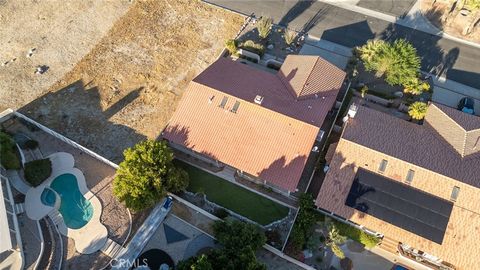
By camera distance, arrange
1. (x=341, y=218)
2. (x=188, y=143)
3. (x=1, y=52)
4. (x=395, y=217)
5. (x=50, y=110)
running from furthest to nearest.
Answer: (x=1, y=52)
(x=50, y=110)
(x=188, y=143)
(x=341, y=218)
(x=395, y=217)

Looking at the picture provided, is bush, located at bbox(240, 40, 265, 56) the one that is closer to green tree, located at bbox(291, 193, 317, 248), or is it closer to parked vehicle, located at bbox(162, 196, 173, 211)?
green tree, located at bbox(291, 193, 317, 248)

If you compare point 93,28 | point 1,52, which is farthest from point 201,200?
point 1,52

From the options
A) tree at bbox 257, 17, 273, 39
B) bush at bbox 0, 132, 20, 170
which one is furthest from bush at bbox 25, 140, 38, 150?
tree at bbox 257, 17, 273, 39

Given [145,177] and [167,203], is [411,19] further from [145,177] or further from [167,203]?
[145,177]

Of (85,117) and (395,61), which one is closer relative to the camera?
(395,61)

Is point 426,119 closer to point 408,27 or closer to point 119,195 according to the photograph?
point 408,27

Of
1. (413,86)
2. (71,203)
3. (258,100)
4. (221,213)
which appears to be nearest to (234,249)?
(221,213)
